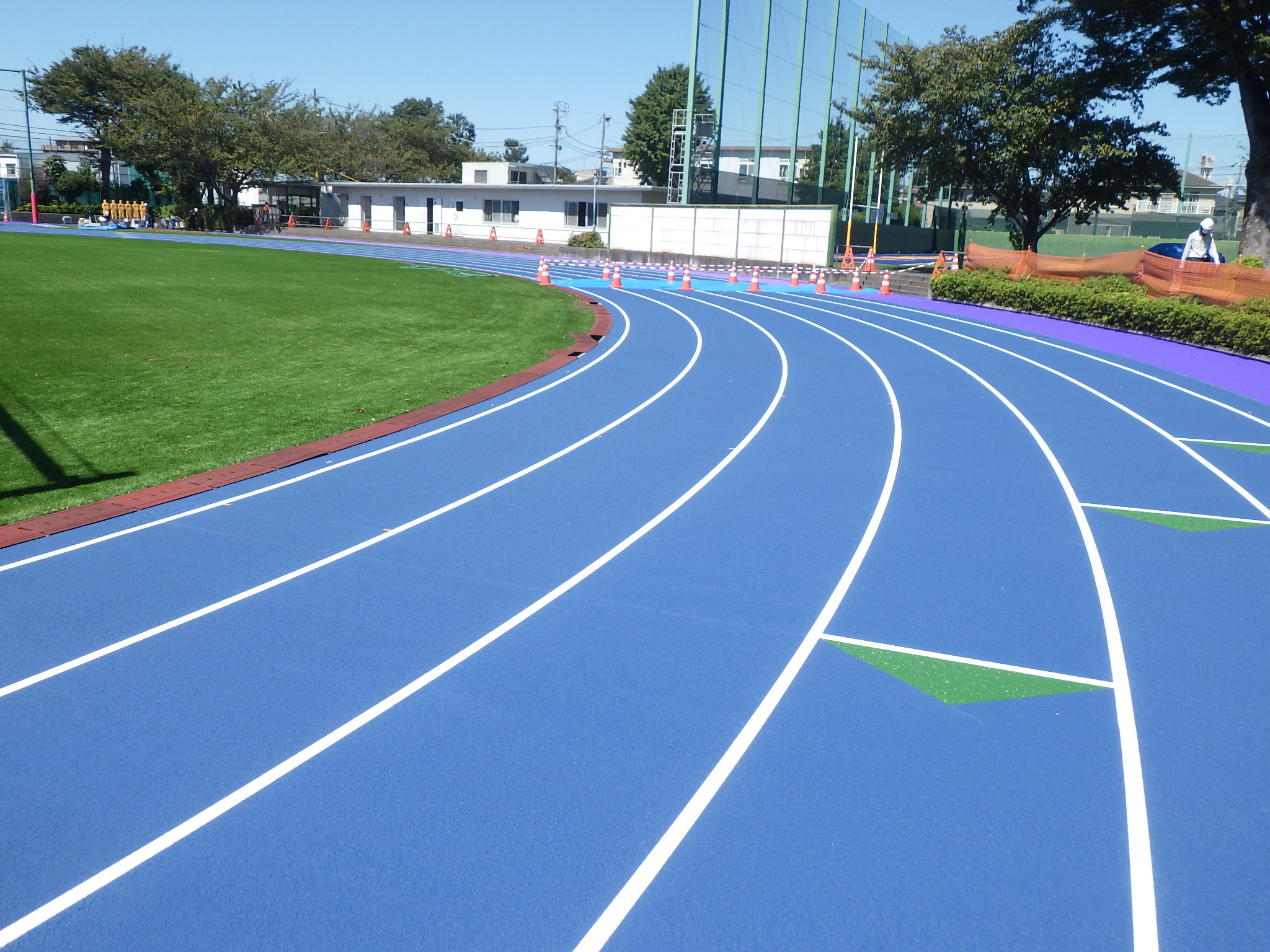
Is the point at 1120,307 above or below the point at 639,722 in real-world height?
above

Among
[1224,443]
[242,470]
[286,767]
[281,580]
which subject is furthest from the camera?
[1224,443]

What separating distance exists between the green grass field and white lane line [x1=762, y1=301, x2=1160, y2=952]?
771 centimetres

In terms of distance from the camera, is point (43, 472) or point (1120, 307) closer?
point (43, 472)

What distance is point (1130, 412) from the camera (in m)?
12.9

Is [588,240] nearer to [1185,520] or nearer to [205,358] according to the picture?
[205,358]

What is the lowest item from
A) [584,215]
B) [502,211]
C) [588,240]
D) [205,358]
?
[205,358]

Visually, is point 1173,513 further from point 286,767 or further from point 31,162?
point 31,162

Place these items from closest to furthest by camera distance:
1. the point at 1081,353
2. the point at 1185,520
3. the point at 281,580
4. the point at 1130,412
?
the point at 281,580
the point at 1185,520
the point at 1130,412
the point at 1081,353

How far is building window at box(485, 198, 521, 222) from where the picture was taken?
53906 mm

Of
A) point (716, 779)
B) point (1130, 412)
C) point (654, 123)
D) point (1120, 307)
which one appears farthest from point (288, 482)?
point (654, 123)

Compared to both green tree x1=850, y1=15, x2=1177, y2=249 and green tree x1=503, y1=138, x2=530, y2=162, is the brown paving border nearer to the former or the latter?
green tree x1=850, y1=15, x2=1177, y2=249

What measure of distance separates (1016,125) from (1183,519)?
24.6 m

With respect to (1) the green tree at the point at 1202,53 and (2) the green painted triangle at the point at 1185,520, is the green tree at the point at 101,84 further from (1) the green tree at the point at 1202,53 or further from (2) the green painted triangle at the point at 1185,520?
(2) the green painted triangle at the point at 1185,520

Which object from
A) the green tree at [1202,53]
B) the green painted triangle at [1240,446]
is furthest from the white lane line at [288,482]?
the green tree at [1202,53]
